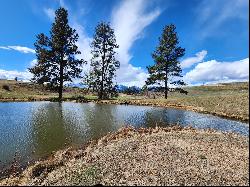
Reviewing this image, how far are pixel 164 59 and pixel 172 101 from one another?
16.3 m

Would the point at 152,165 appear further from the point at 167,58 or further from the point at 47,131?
the point at 167,58

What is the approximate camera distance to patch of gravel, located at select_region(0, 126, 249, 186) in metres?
11.2

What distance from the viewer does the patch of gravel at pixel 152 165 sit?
442 inches

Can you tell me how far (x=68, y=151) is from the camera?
16.9m

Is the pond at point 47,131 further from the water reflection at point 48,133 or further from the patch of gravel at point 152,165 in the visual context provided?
the patch of gravel at point 152,165

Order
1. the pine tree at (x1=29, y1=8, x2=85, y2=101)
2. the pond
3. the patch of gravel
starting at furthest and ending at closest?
the pine tree at (x1=29, y1=8, x2=85, y2=101) → the pond → the patch of gravel

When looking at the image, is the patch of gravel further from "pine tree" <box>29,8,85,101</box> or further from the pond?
"pine tree" <box>29,8,85,101</box>

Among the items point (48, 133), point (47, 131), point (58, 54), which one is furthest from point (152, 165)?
point (58, 54)

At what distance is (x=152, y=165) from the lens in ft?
42.3

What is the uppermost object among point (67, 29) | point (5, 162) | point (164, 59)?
point (67, 29)

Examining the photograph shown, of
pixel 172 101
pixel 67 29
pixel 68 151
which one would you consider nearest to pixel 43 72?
pixel 67 29

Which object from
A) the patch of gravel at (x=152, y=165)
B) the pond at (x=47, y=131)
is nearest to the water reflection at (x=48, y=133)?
the pond at (x=47, y=131)

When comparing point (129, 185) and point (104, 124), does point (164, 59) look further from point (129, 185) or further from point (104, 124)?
point (129, 185)

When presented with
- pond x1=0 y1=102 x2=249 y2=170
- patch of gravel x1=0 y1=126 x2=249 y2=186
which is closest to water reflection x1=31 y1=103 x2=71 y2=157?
pond x1=0 y1=102 x2=249 y2=170
